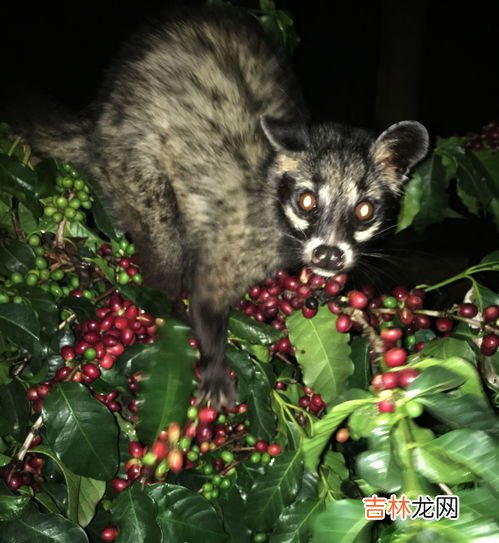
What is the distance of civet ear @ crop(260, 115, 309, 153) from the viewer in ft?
8.22

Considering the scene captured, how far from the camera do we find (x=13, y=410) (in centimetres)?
157

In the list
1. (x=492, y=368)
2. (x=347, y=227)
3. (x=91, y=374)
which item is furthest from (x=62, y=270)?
(x=492, y=368)

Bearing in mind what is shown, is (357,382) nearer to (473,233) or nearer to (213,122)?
(213,122)

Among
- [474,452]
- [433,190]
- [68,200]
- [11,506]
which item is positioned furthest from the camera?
[433,190]

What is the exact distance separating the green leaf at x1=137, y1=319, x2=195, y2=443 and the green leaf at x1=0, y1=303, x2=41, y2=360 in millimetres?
360

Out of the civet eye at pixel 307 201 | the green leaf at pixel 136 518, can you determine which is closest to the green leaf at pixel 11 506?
the green leaf at pixel 136 518

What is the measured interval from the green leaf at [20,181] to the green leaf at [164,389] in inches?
30.0

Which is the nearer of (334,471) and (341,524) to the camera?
(341,524)

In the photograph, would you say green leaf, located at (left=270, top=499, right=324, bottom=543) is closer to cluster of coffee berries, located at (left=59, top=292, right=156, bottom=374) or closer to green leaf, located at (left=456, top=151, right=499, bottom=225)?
cluster of coffee berries, located at (left=59, top=292, right=156, bottom=374)

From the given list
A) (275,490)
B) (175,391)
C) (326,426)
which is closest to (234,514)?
(275,490)

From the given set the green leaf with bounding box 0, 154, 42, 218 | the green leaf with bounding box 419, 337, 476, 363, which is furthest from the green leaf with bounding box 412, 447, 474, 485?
the green leaf with bounding box 0, 154, 42, 218

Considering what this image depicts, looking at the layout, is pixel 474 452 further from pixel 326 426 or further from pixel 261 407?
pixel 261 407

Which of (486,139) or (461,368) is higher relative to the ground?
(486,139)

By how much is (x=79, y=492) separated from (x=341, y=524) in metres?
0.96
